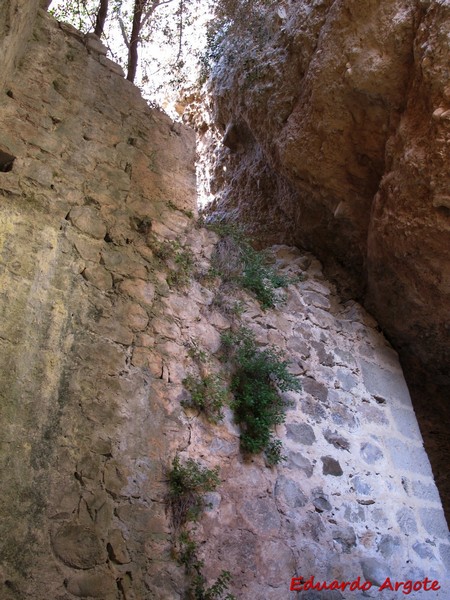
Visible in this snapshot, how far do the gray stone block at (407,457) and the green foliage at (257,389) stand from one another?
942mm

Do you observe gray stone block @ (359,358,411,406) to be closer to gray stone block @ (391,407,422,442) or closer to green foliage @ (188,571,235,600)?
gray stone block @ (391,407,422,442)

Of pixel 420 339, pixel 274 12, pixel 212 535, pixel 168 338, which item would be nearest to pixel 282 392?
pixel 168 338

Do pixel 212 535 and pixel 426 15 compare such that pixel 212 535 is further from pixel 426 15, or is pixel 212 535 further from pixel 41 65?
pixel 426 15

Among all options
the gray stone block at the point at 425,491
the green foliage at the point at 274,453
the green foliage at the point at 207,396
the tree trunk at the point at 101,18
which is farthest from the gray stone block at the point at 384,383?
the tree trunk at the point at 101,18

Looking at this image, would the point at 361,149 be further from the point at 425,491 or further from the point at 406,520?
the point at 406,520

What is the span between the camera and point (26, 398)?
A: 7.57 feet

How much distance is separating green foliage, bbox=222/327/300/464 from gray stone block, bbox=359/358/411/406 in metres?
0.92

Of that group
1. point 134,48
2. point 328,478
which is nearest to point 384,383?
point 328,478

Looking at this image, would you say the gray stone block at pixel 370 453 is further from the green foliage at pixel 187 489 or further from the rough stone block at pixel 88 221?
the rough stone block at pixel 88 221

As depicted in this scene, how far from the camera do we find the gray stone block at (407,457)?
3836 millimetres

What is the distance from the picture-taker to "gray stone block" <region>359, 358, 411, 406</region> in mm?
4199

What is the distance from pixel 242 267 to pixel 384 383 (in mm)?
1479

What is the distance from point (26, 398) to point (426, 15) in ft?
11.9

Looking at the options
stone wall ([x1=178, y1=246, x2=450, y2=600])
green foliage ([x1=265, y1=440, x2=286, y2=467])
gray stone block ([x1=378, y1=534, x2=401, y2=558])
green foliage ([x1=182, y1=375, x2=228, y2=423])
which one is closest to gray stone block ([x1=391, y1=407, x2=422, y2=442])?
stone wall ([x1=178, y1=246, x2=450, y2=600])
